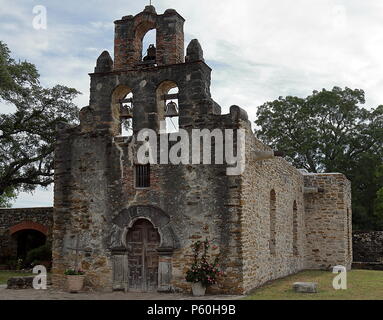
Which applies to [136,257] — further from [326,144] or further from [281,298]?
[326,144]

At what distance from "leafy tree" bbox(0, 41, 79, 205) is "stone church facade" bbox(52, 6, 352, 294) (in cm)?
733

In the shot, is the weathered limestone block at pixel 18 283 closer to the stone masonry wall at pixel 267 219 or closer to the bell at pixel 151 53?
the stone masonry wall at pixel 267 219

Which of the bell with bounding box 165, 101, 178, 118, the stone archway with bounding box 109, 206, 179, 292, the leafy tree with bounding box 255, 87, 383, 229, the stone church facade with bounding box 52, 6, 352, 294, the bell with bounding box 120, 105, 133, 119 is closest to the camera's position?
the stone church facade with bounding box 52, 6, 352, 294

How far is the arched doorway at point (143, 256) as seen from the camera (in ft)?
45.8

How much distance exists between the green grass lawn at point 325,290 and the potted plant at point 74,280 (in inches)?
179

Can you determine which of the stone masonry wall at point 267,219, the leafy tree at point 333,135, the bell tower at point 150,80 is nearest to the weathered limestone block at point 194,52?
the bell tower at point 150,80

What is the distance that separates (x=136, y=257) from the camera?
557 inches

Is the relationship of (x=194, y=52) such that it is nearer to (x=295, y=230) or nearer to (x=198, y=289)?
(x=198, y=289)

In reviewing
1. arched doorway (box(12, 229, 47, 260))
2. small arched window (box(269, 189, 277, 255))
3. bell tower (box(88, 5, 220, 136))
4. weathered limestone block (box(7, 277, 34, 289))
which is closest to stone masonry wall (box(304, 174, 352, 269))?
small arched window (box(269, 189, 277, 255))

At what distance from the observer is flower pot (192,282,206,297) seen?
13062 millimetres

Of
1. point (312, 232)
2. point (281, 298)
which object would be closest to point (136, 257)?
point (281, 298)

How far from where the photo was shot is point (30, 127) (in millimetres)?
22281

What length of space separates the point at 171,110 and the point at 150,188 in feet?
7.29

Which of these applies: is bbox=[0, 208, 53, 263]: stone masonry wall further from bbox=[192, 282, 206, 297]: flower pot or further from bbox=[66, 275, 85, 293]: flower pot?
bbox=[192, 282, 206, 297]: flower pot
